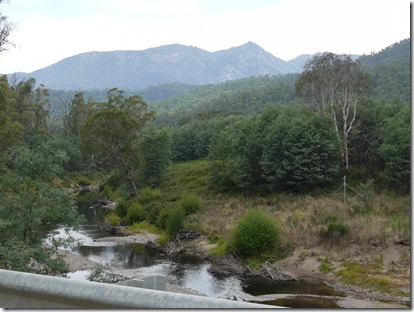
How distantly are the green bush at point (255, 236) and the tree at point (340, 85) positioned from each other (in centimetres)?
1257

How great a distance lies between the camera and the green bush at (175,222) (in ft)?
91.9

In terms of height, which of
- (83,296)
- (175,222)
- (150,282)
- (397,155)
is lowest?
(175,222)

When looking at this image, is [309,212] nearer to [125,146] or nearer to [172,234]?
[172,234]

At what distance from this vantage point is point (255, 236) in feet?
75.2

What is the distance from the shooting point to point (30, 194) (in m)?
12.5

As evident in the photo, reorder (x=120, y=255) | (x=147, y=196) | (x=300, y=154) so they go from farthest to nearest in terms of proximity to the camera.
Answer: (x=147, y=196) < (x=300, y=154) < (x=120, y=255)

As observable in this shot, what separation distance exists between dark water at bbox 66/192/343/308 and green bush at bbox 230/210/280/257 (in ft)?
6.04

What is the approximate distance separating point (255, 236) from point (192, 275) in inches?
144

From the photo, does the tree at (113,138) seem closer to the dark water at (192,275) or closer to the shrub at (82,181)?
the dark water at (192,275)

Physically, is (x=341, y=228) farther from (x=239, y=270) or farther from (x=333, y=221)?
(x=239, y=270)

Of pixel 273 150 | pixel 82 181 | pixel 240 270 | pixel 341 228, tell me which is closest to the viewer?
pixel 240 270

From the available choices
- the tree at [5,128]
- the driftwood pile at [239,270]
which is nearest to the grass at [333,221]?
the driftwood pile at [239,270]

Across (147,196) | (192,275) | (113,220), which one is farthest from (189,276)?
(147,196)

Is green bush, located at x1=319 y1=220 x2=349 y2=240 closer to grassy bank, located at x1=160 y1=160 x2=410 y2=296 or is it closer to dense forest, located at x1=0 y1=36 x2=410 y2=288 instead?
grassy bank, located at x1=160 y1=160 x2=410 y2=296
